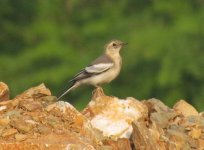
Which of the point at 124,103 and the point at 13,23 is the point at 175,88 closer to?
the point at 13,23

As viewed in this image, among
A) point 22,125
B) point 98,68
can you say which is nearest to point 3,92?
point 22,125

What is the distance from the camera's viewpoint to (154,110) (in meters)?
16.7

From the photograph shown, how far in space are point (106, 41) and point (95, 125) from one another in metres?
18.6

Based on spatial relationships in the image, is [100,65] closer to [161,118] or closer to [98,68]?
[98,68]

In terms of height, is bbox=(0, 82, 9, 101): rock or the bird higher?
the bird

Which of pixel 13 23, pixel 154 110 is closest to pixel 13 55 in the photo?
pixel 13 23

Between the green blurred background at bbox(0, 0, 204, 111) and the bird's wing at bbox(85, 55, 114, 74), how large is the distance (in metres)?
10.5

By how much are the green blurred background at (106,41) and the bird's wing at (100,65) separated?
1046cm

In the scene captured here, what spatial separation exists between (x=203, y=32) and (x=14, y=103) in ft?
61.5

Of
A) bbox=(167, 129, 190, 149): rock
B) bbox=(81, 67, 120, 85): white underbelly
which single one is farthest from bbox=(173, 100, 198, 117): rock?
bbox=(81, 67, 120, 85): white underbelly

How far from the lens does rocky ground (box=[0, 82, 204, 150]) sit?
48.4 ft

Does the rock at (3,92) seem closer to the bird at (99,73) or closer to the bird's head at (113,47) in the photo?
the bird at (99,73)

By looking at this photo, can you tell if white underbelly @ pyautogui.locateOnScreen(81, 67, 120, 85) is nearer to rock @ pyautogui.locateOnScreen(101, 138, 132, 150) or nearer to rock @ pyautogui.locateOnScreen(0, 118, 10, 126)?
Answer: rock @ pyautogui.locateOnScreen(101, 138, 132, 150)

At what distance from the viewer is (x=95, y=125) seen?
15.9 m
